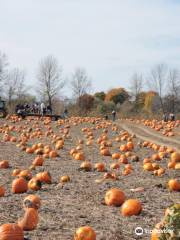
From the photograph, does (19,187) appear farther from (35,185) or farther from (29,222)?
(29,222)

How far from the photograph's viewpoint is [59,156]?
567 inches

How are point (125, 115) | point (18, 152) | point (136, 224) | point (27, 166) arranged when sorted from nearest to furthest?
point (136, 224) → point (27, 166) → point (18, 152) → point (125, 115)

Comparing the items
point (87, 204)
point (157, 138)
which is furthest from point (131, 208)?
point (157, 138)

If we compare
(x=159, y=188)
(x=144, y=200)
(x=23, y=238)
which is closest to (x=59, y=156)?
(x=159, y=188)

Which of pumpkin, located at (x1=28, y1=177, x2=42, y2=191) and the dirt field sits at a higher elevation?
pumpkin, located at (x1=28, y1=177, x2=42, y2=191)

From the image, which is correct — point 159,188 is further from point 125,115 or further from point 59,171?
point 125,115

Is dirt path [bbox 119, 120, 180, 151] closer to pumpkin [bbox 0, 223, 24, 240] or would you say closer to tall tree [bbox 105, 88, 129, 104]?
pumpkin [bbox 0, 223, 24, 240]

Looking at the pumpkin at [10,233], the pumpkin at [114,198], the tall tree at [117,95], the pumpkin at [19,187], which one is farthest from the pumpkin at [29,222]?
the tall tree at [117,95]

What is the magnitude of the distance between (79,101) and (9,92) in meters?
10.6

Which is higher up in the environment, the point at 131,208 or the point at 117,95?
the point at 117,95

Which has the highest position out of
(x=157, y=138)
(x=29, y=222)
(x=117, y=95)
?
(x=117, y=95)

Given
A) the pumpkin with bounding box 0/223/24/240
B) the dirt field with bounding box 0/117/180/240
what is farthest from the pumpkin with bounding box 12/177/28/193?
the pumpkin with bounding box 0/223/24/240

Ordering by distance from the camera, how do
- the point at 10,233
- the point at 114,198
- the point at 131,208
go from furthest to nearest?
1. the point at 114,198
2. the point at 131,208
3. the point at 10,233

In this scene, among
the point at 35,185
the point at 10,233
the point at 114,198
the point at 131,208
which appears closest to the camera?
the point at 10,233
